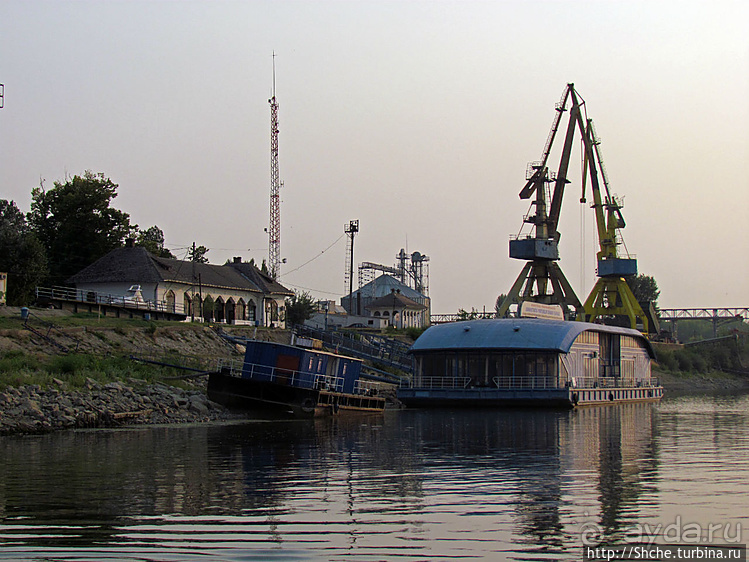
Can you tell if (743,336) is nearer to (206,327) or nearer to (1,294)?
(206,327)

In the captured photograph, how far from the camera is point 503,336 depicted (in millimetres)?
51750

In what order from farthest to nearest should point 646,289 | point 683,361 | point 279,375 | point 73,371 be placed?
1. point 646,289
2. point 683,361
3. point 279,375
4. point 73,371

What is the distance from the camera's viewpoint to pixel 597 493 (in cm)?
1800

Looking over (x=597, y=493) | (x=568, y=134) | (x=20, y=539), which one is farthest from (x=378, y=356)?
(x=20, y=539)

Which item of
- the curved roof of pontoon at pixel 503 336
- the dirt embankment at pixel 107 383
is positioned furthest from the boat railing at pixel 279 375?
the curved roof of pontoon at pixel 503 336

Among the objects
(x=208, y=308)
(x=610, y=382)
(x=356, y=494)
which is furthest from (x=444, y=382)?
(x=356, y=494)

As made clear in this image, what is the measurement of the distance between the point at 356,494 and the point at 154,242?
7086 cm

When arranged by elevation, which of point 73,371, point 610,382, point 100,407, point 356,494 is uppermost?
point 73,371

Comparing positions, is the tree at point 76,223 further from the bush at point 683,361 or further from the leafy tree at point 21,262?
the bush at point 683,361

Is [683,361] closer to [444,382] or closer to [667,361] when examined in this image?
Result: [667,361]

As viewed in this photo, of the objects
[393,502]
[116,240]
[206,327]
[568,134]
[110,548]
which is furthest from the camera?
[568,134]

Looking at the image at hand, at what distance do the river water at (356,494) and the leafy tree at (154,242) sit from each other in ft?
166

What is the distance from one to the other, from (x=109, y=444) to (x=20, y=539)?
13.9 metres

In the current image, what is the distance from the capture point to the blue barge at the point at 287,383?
1569 inches
